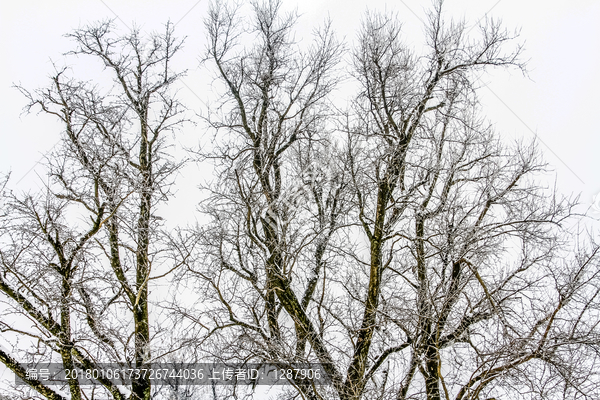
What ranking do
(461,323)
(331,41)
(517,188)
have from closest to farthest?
(461,323) < (517,188) < (331,41)

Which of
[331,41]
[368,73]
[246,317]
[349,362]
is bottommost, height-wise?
[349,362]

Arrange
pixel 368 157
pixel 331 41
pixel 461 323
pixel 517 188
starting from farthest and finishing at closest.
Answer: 1. pixel 331 41
2. pixel 517 188
3. pixel 368 157
4. pixel 461 323

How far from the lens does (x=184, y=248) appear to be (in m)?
5.82

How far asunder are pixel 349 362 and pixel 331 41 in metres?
4.99

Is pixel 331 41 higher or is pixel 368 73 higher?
pixel 331 41

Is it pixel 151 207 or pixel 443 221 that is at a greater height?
pixel 151 207

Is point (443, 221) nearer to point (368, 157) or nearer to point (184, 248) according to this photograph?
point (368, 157)

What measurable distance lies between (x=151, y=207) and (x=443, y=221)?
15.3ft

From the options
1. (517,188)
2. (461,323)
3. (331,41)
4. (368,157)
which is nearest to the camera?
(461,323)

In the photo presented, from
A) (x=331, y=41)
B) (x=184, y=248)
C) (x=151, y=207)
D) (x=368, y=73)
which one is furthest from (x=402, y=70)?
(x=151, y=207)

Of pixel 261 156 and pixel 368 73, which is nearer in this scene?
pixel 368 73

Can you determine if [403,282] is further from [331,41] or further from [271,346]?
[331,41]

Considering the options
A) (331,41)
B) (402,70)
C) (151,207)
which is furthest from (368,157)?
(151,207)

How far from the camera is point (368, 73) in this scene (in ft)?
19.1
